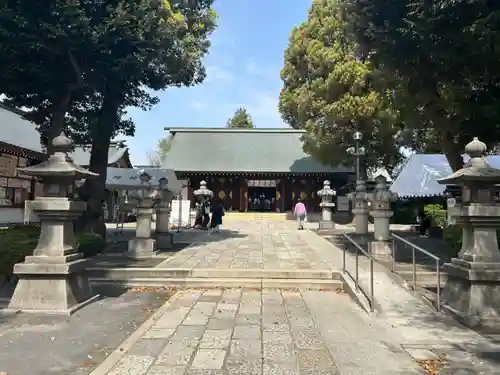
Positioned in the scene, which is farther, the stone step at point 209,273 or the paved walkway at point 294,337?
the stone step at point 209,273

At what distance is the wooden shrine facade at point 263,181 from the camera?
107 ft

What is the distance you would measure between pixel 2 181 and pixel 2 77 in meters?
10.1

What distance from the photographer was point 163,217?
42.1ft

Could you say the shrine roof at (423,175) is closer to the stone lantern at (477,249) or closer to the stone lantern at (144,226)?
the stone lantern at (144,226)

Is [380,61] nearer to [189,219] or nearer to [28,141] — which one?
[189,219]

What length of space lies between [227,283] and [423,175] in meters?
13.4

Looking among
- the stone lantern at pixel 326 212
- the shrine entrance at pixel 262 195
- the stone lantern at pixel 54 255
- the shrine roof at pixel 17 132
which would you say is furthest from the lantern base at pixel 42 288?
the shrine entrance at pixel 262 195

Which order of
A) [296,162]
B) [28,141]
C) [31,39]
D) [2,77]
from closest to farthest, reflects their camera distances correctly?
[31,39] → [2,77] → [28,141] → [296,162]

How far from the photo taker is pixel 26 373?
4137 millimetres

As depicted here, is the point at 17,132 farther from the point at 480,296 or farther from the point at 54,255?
the point at 480,296

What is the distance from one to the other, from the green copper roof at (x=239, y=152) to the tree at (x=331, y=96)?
602 cm

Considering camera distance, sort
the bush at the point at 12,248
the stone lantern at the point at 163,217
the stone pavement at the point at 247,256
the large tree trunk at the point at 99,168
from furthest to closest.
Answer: the large tree trunk at the point at 99,168 → the stone lantern at the point at 163,217 → the stone pavement at the point at 247,256 → the bush at the point at 12,248

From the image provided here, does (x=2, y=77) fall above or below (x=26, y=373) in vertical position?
above

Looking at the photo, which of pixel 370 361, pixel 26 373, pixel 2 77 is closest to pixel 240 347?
pixel 370 361
